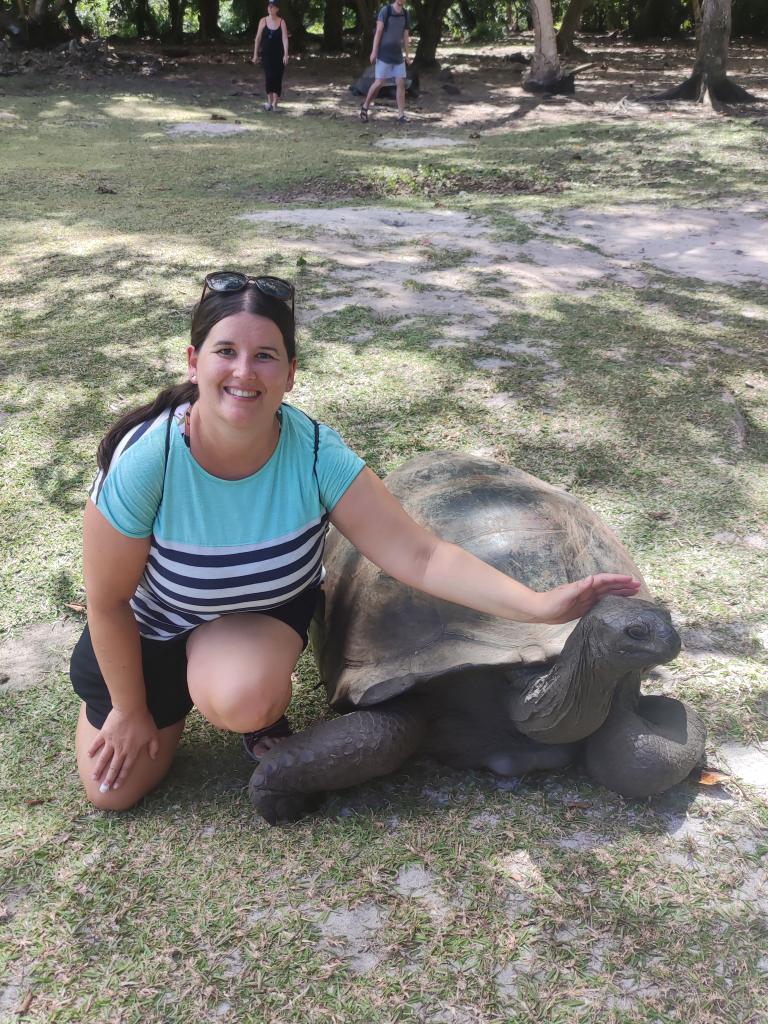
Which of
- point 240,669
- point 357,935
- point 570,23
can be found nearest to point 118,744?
point 240,669

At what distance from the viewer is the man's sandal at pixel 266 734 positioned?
6.72ft

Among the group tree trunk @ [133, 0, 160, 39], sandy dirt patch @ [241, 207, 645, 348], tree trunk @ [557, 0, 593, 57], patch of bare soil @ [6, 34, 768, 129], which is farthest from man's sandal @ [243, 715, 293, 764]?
tree trunk @ [133, 0, 160, 39]

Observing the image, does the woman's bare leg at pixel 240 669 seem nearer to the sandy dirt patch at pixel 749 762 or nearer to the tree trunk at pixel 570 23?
the sandy dirt patch at pixel 749 762

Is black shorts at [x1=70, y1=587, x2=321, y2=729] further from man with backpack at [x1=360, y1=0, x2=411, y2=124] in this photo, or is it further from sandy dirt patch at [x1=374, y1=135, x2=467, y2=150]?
man with backpack at [x1=360, y1=0, x2=411, y2=124]

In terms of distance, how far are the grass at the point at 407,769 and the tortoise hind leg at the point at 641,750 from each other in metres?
0.07

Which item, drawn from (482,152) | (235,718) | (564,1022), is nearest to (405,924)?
(564,1022)

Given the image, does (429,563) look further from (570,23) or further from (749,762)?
(570,23)

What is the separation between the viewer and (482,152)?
9211 mm

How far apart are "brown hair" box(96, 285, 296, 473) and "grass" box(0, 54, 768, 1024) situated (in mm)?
780

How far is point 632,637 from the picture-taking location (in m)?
1.61

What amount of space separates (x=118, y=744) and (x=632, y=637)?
105 centimetres

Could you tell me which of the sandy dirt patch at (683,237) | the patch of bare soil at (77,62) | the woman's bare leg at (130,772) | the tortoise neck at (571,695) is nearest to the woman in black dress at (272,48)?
the patch of bare soil at (77,62)

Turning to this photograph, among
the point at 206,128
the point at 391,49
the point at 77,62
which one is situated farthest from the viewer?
the point at 77,62

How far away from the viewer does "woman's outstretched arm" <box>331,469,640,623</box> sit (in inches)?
69.1
